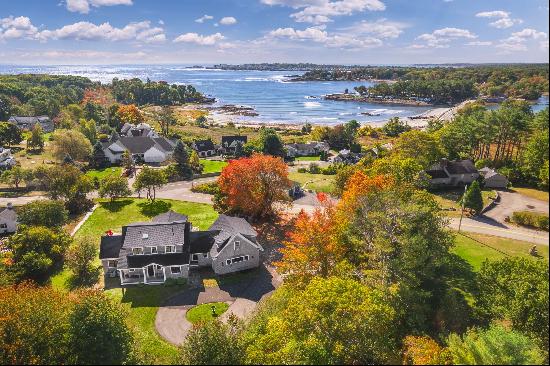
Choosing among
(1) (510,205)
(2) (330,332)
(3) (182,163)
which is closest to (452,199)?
(1) (510,205)

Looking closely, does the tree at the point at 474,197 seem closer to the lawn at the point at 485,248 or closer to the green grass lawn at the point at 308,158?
the lawn at the point at 485,248

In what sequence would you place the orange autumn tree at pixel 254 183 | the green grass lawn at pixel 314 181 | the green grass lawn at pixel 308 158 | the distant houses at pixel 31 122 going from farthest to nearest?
the distant houses at pixel 31 122 → the green grass lawn at pixel 308 158 → the green grass lawn at pixel 314 181 → the orange autumn tree at pixel 254 183

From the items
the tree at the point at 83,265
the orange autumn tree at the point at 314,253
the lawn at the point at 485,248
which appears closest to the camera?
the orange autumn tree at the point at 314,253

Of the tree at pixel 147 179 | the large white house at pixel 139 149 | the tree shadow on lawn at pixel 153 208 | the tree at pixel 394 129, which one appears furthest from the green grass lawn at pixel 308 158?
the tree shadow on lawn at pixel 153 208

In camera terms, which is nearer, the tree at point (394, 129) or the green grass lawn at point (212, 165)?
the green grass lawn at point (212, 165)

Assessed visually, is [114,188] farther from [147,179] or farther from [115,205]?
→ [147,179]

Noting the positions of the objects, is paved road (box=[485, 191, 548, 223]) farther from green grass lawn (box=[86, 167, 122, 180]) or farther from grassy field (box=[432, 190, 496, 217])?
green grass lawn (box=[86, 167, 122, 180])

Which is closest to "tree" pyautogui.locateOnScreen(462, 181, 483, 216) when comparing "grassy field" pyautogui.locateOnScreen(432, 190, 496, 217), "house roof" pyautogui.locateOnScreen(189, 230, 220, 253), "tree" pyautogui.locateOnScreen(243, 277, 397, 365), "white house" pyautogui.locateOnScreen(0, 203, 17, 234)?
"grassy field" pyautogui.locateOnScreen(432, 190, 496, 217)
